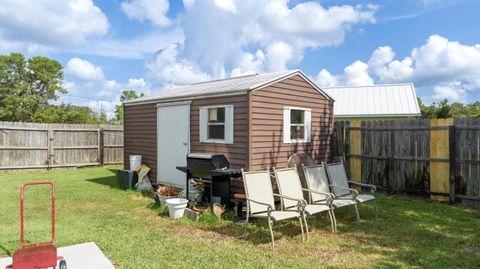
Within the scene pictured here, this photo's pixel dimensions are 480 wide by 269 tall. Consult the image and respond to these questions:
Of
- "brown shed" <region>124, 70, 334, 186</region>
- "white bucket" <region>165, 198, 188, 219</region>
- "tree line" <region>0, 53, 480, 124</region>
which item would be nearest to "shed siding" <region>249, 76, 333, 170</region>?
"brown shed" <region>124, 70, 334, 186</region>

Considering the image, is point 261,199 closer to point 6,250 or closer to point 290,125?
point 290,125

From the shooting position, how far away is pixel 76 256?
3908 mm

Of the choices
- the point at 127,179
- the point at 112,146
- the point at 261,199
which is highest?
the point at 112,146

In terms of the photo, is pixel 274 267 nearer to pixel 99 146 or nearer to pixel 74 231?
pixel 74 231

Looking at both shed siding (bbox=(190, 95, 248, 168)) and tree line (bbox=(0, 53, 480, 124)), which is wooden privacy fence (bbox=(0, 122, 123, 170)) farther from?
tree line (bbox=(0, 53, 480, 124))

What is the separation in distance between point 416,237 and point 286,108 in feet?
12.5

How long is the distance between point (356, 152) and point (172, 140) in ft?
16.8

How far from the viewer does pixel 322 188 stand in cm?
597

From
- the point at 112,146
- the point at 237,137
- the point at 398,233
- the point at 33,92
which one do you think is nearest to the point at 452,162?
the point at 398,233

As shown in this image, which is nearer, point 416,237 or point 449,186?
point 416,237

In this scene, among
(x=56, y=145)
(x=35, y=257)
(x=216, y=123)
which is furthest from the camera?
(x=56, y=145)

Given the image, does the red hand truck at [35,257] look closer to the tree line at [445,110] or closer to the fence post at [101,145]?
the fence post at [101,145]

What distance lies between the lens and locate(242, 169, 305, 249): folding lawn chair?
4691 millimetres

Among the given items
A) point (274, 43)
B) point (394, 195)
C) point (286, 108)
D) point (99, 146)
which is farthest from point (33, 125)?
point (394, 195)
